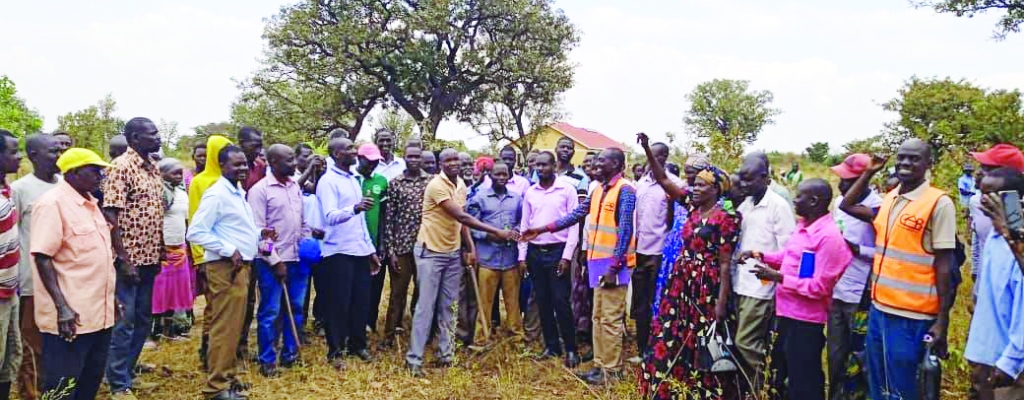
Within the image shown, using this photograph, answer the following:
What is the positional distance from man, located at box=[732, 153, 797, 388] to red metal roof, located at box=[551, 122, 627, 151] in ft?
145

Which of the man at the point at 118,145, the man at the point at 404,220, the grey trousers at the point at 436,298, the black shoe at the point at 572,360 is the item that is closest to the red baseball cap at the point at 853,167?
the black shoe at the point at 572,360

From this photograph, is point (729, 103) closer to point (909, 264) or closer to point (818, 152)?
point (818, 152)

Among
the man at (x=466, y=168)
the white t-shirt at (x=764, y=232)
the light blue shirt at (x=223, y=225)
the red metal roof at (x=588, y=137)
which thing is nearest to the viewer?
the white t-shirt at (x=764, y=232)

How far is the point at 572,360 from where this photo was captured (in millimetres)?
5812

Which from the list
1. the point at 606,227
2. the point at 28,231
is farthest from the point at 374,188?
the point at 28,231

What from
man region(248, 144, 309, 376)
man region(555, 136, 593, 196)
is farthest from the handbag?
man region(248, 144, 309, 376)

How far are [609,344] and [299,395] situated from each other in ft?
7.42

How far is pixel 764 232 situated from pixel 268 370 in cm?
380

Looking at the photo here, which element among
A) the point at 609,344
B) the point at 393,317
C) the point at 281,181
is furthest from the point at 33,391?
the point at 609,344

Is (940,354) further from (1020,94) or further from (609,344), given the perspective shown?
(1020,94)

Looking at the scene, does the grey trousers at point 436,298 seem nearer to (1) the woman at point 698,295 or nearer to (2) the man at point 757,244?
(1) the woman at point 698,295

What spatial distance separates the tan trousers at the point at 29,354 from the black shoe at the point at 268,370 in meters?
1.51

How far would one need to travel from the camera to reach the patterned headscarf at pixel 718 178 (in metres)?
4.39

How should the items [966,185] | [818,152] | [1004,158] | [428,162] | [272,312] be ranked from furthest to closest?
[818,152] → [966,185] → [428,162] → [272,312] → [1004,158]
